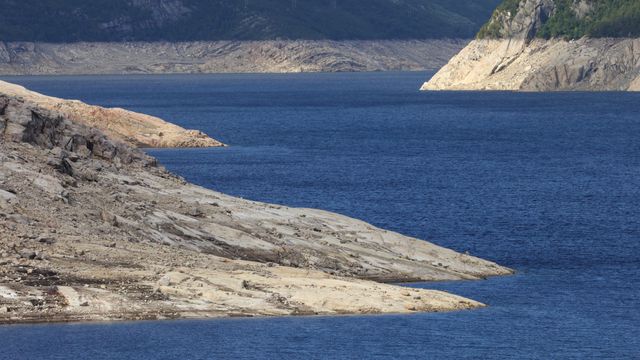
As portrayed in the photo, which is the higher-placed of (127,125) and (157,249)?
(157,249)

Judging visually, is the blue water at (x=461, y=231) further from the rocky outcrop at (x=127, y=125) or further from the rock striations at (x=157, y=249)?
the rocky outcrop at (x=127, y=125)

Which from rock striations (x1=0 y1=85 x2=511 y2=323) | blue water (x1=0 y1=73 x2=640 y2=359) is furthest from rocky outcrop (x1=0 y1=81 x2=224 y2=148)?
rock striations (x1=0 y1=85 x2=511 y2=323)

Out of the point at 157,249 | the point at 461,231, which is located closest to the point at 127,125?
the point at 461,231

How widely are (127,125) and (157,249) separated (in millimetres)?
93845

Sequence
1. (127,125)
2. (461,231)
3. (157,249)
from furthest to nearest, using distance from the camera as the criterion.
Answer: (127,125) < (461,231) < (157,249)

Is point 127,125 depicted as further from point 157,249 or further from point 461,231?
point 157,249

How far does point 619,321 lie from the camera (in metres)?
66.5

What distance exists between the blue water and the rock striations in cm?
132

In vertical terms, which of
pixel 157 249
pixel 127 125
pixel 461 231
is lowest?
pixel 127 125

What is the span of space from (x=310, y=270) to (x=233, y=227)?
273 inches

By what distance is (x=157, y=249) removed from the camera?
71.4 metres

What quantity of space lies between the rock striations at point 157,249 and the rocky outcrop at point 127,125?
70.1 meters

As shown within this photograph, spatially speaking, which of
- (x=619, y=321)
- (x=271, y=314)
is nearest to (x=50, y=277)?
(x=271, y=314)

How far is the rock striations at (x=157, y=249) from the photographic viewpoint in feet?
212
